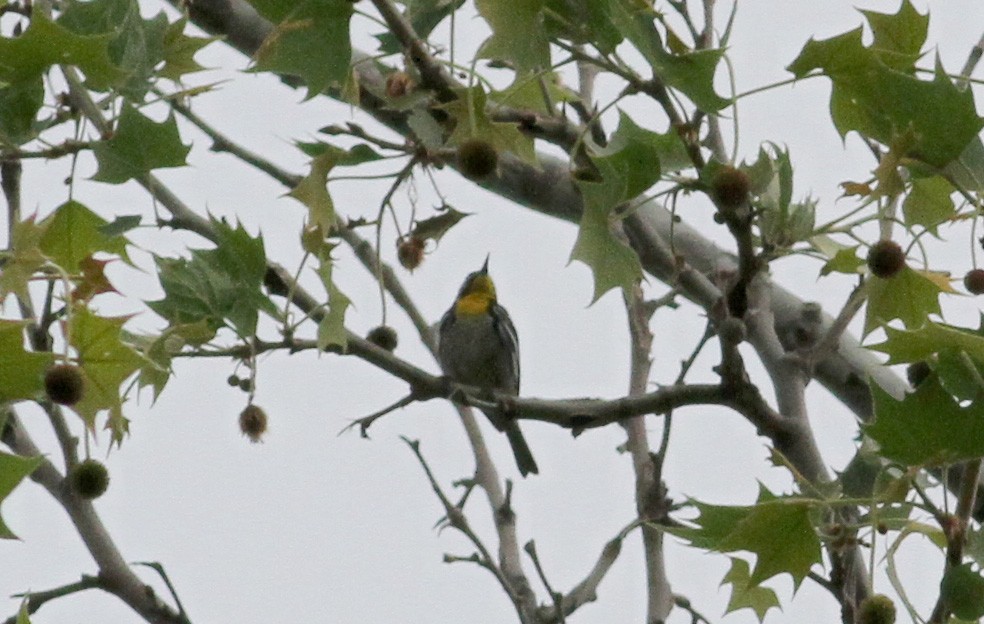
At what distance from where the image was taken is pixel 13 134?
2701 mm

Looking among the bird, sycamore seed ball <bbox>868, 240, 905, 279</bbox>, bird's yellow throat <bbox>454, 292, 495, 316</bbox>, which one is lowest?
sycamore seed ball <bbox>868, 240, 905, 279</bbox>

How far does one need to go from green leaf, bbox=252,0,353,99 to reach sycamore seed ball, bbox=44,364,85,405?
601mm

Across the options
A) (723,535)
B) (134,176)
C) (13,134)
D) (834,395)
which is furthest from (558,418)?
(834,395)

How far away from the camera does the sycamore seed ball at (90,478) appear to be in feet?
10.1

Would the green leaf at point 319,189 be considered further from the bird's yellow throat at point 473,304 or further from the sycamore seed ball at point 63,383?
the bird's yellow throat at point 473,304

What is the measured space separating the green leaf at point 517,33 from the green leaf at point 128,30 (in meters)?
0.75

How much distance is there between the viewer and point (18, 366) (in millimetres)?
2340

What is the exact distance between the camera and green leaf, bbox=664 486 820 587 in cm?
241

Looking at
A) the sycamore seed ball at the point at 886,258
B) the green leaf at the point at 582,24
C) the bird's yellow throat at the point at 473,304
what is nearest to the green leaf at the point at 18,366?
the green leaf at the point at 582,24

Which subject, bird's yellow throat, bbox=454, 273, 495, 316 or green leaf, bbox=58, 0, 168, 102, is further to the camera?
bird's yellow throat, bbox=454, 273, 495, 316

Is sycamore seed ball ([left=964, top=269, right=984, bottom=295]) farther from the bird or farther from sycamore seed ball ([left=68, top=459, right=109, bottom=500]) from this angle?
the bird

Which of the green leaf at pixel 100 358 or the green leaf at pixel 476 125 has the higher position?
the green leaf at pixel 476 125

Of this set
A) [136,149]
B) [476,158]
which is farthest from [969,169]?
[136,149]

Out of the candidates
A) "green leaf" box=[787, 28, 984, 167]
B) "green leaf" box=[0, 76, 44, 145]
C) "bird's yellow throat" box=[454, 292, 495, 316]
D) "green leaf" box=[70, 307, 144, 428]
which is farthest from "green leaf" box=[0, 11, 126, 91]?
"bird's yellow throat" box=[454, 292, 495, 316]
